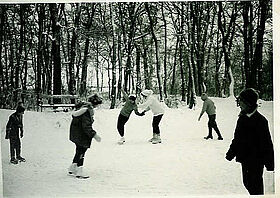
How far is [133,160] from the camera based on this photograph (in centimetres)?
250

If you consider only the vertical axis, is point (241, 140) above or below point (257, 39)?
below

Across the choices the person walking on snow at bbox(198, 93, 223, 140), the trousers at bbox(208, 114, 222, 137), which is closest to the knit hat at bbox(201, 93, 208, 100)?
the person walking on snow at bbox(198, 93, 223, 140)

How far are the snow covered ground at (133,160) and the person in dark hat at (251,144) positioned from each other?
4cm

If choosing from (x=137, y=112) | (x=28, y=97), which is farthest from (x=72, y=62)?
(x=137, y=112)

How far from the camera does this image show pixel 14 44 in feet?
8.06

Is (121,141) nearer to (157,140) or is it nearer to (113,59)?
(157,140)

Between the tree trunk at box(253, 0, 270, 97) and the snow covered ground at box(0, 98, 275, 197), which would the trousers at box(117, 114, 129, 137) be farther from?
the tree trunk at box(253, 0, 270, 97)

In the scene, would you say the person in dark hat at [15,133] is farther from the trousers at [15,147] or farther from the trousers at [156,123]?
the trousers at [156,123]

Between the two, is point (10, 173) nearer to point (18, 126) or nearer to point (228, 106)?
point (18, 126)

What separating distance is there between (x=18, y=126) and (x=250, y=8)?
1560 millimetres

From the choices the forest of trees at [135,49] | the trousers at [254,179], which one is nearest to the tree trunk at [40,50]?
the forest of trees at [135,49]

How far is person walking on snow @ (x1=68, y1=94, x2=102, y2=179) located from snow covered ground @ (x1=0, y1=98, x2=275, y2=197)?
0.03m

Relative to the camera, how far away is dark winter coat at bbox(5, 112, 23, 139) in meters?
2.45

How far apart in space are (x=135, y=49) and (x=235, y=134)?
80 cm
